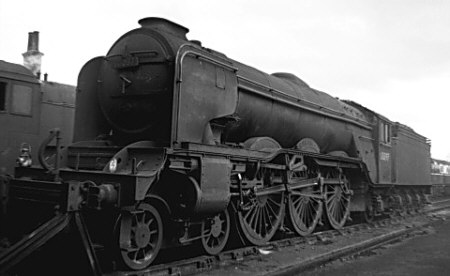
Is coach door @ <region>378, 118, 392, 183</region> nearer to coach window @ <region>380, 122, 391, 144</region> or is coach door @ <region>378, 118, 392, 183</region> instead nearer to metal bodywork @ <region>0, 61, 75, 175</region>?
coach window @ <region>380, 122, 391, 144</region>

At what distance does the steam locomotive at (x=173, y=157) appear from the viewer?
16.3 ft

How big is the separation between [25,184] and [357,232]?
7.77 metres

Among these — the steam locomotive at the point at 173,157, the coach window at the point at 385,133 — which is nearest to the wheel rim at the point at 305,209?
the steam locomotive at the point at 173,157

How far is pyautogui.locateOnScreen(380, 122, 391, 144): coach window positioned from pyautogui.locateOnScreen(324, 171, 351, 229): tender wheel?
10.5 ft

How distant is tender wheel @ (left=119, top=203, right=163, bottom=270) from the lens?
4.92 meters

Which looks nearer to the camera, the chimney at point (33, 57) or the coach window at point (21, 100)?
the coach window at point (21, 100)

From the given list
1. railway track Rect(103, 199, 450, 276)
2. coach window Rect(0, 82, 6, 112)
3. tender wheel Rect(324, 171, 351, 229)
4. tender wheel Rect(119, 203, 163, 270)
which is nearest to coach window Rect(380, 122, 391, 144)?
tender wheel Rect(324, 171, 351, 229)

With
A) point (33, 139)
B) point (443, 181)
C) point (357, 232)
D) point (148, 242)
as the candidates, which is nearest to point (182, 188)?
point (148, 242)

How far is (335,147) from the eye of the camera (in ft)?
35.3

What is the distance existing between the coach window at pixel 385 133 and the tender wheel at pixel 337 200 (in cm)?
319

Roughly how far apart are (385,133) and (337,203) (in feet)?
13.8

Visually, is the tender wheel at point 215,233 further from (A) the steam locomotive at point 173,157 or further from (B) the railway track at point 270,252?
(B) the railway track at point 270,252

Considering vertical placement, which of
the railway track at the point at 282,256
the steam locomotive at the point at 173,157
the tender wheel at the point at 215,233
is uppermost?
the steam locomotive at the point at 173,157

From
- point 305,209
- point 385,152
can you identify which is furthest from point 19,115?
point 385,152
